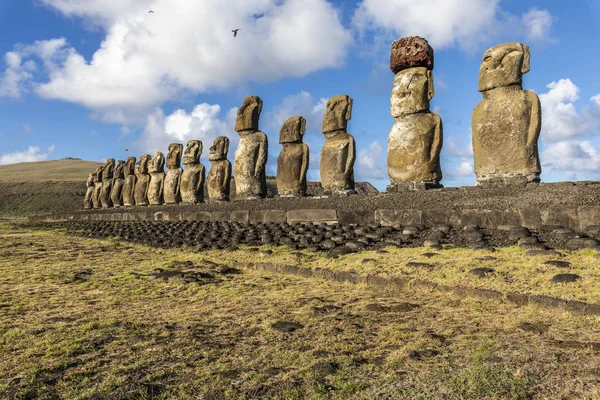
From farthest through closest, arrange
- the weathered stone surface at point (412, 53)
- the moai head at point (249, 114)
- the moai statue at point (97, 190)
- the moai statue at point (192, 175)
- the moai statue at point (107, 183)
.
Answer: the moai statue at point (97, 190)
the moai statue at point (107, 183)
the moai statue at point (192, 175)
the moai head at point (249, 114)
the weathered stone surface at point (412, 53)

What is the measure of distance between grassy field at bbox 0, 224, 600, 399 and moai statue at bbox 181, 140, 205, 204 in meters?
13.0

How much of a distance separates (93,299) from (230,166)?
12.2 metres

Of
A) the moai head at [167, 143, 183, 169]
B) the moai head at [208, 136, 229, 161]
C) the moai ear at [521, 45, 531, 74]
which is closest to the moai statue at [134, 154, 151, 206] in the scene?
the moai head at [167, 143, 183, 169]

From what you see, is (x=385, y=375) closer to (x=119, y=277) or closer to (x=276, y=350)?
(x=276, y=350)

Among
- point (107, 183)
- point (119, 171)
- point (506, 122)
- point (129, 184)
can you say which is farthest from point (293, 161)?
Answer: point (107, 183)

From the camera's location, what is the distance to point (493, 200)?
278 inches

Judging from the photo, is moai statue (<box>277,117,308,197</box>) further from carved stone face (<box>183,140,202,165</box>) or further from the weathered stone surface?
carved stone face (<box>183,140,202,165</box>)

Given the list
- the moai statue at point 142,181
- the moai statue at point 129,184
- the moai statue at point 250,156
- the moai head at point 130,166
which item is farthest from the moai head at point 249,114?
the moai head at point 130,166

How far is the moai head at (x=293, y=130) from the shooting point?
12727 mm

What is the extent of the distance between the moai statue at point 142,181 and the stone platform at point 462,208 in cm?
1258

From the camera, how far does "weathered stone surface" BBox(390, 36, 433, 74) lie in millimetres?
9813

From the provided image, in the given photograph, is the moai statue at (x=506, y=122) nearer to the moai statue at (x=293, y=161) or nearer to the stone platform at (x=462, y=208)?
→ the stone platform at (x=462, y=208)

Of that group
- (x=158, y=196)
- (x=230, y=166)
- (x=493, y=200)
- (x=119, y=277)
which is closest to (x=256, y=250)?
(x=119, y=277)

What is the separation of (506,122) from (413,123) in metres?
1.90
